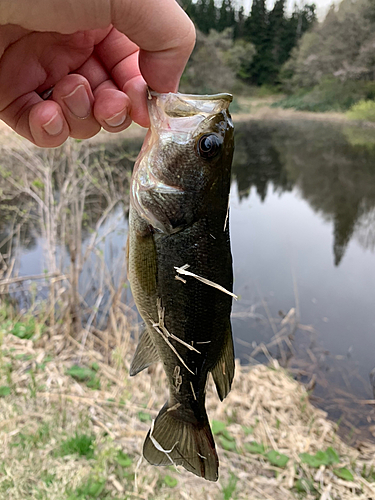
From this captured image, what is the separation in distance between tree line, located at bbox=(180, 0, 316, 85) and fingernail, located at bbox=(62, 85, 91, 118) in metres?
34.5

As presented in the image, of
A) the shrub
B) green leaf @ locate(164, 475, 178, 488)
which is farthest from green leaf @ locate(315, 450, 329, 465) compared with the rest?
the shrub

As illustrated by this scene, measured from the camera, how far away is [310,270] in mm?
7477

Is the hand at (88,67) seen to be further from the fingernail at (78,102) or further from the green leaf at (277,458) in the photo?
the green leaf at (277,458)

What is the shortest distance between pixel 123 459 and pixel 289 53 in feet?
139

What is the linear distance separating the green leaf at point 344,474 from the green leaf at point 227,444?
85 centimetres

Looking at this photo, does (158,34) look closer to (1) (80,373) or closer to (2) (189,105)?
(2) (189,105)

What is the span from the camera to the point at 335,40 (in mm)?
30203

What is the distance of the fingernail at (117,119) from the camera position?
1762mm

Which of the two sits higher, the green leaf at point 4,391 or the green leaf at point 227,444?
the green leaf at point 4,391

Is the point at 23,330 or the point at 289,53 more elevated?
the point at 289,53

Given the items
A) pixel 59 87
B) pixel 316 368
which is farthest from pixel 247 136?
pixel 59 87

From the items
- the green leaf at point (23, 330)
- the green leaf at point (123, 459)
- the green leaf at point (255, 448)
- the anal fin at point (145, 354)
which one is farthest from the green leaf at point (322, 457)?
the green leaf at point (23, 330)

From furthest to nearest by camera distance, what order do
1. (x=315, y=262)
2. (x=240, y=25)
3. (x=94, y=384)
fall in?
(x=240, y=25), (x=315, y=262), (x=94, y=384)

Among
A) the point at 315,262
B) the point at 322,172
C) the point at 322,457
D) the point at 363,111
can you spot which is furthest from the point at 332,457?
the point at 363,111
